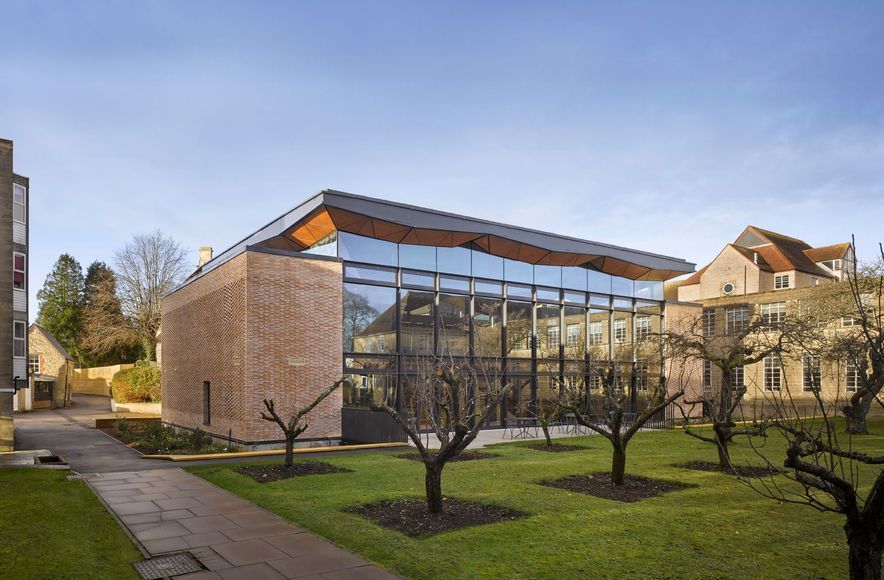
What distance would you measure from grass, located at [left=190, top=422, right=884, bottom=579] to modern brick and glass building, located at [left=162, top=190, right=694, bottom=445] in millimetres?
5627

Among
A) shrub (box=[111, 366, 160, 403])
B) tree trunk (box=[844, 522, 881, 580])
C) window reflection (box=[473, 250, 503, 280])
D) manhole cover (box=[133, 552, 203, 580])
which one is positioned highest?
window reflection (box=[473, 250, 503, 280])

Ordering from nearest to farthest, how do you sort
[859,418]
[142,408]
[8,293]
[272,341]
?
[8,293] < [272,341] < [859,418] < [142,408]

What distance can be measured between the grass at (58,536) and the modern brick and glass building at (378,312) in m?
7.53

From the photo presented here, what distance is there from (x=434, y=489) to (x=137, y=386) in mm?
35802

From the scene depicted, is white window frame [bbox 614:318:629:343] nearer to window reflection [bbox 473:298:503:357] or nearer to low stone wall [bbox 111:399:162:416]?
window reflection [bbox 473:298:503:357]

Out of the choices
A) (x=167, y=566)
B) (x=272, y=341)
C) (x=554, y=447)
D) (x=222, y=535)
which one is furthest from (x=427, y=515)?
(x=272, y=341)

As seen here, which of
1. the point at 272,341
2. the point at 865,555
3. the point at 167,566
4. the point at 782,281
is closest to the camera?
the point at 865,555

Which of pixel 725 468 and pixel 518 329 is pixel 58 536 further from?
pixel 518 329

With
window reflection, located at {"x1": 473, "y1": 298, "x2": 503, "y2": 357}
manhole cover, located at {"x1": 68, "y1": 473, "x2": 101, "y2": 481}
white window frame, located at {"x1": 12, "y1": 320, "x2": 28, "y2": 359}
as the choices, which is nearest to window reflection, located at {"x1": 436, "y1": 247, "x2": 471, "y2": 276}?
window reflection, located at {"x1": 473, "y1": 298, "x2": 503, "y2": 357}

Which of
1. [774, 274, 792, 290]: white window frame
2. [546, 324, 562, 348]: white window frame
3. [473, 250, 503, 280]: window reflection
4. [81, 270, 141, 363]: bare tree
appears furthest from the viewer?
[81, 270, 141, 363]: bare tree

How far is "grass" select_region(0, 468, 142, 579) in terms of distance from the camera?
634cm

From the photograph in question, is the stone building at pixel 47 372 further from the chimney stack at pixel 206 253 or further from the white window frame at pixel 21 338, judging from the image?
the white window frame at pixel 21 338

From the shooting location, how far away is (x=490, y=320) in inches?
982

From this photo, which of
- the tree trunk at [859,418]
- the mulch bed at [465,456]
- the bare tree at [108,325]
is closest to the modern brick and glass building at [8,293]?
the mulch bed at [465,456]
